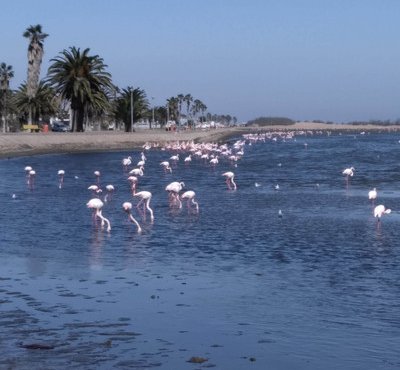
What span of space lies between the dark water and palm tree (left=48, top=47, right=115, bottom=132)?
4949cm

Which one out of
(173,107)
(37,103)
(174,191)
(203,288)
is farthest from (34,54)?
(173,107)

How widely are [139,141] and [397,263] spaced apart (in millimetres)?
68001

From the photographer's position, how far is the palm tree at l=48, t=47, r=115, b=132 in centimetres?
7212

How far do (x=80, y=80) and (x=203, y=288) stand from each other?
2434 inches

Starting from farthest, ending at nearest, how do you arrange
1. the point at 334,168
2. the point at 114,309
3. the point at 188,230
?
the point at 334,168 → the point at 188,230 → the point at 114,309

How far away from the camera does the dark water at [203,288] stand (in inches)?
332

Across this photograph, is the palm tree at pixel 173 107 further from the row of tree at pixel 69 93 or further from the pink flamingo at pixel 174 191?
the pink flamingo at pixel 174 191

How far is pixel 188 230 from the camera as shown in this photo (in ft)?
58.7

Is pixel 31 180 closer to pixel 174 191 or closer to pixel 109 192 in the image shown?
pixel 109 192

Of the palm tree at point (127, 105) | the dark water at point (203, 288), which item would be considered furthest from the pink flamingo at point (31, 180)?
the palm tree at point (127, 105)

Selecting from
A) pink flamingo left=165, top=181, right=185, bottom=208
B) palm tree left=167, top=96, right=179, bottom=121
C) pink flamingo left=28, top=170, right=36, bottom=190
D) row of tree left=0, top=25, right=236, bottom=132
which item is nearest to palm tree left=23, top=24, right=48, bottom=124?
row of tree left=0, top=25, right=236, bottom=132

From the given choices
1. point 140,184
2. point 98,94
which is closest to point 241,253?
point 140,184

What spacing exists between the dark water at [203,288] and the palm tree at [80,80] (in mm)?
49492

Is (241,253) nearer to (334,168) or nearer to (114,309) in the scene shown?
(114,309)
